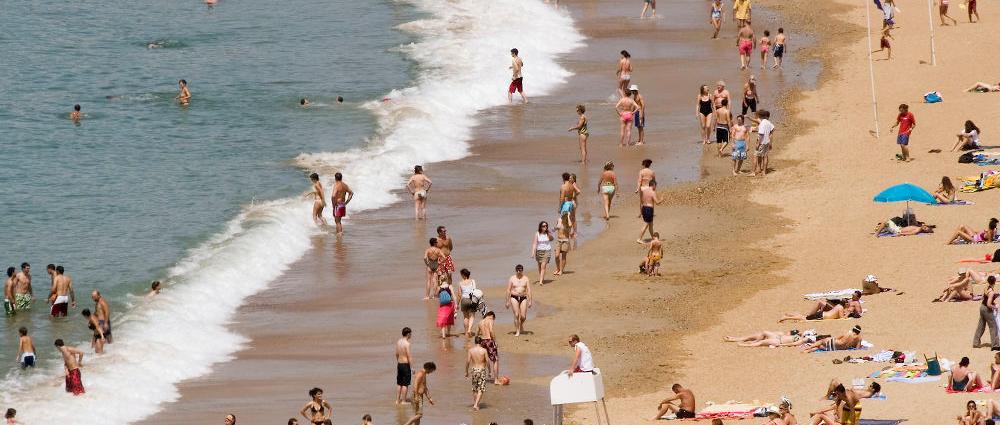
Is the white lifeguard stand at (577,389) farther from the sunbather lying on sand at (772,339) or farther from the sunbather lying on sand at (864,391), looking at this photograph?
the sunbather lying on sand at (772,339)

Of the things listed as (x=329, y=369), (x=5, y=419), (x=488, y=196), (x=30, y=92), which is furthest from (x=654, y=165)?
(x=30, y=92)

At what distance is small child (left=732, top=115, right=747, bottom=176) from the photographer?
29312mm

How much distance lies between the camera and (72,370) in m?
20.3

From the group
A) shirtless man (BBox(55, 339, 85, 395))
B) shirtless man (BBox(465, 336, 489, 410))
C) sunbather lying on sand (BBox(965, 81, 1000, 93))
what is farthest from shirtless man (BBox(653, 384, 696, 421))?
sunbather lying on sand (BBox(965, 81, 1000, 93))

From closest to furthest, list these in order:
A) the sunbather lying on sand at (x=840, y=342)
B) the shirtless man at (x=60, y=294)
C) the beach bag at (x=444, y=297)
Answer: the sunbather lying on sand at (x=840, y=342), the beach bag at (x=444, y=297), the shirtless man at (x=60, y=294)

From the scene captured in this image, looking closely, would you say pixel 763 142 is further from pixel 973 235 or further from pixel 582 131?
pixel 973 235

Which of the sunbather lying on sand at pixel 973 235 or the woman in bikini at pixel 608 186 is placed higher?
the woman in bikini at pixel 608 186

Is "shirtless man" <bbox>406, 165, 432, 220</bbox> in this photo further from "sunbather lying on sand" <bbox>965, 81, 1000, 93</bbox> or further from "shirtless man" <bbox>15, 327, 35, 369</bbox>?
"sunbather lying on sand" <bbox>965, 81, 1000, 93</bbox>

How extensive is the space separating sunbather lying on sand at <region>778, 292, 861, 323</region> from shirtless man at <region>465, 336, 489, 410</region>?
4841 millimetres

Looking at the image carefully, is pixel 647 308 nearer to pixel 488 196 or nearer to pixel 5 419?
pixel 488 196

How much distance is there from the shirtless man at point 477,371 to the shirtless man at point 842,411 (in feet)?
12.7

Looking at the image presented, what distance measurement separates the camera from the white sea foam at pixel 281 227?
2055cm

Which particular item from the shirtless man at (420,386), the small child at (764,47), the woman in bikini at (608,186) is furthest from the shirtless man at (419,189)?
the small child at (764,47)

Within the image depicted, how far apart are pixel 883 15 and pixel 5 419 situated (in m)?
28.1
